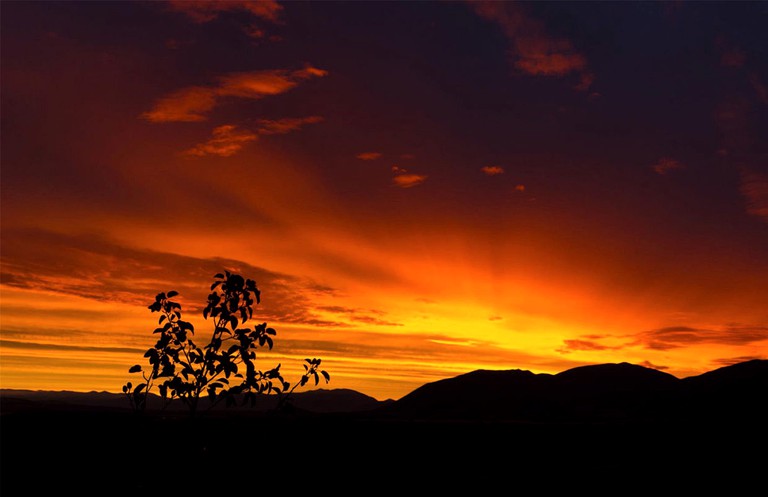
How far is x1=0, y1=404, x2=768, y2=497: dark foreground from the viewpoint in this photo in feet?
75.0

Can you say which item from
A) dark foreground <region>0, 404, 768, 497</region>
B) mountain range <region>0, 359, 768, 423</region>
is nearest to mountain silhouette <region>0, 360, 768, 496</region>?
dark foreground <region>0, 404, 768, 497</region>

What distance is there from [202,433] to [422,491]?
1273 centimetres

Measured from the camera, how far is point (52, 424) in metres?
28.4

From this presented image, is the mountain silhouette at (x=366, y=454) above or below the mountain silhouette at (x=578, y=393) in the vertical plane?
below

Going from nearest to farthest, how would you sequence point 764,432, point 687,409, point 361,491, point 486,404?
1. point 361,491
2. point 764,432
3. point 687,409
4. point 486,404

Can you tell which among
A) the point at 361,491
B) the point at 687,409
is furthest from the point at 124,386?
the point at 687,409

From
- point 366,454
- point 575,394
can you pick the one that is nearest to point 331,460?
point 366,454

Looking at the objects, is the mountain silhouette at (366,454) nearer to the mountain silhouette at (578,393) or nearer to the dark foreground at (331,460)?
the dark foreground at (331,460)

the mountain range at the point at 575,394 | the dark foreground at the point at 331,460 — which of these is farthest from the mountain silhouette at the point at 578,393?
the dark foreground at the point at 331,460

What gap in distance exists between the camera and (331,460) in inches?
1088

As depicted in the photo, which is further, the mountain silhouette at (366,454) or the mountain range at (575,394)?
the mountain range at (575,394)

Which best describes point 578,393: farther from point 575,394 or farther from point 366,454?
point 366,454

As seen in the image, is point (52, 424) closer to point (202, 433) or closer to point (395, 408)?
point (202, 433)

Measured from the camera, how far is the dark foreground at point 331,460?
22875 millimetres
